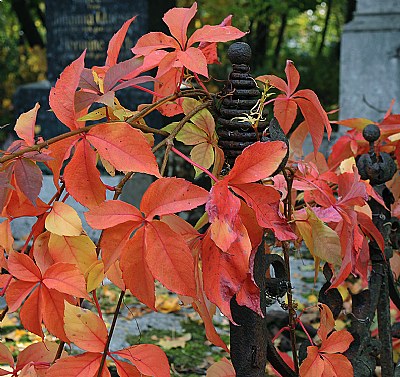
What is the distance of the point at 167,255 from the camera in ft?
2.68

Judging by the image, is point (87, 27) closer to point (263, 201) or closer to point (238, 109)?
point (238, 109)

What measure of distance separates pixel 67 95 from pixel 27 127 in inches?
5.6

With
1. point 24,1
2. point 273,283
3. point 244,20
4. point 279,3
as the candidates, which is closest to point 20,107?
point 279,3

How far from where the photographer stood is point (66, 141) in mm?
909

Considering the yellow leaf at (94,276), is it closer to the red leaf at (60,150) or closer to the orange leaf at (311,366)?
the red leaf at (60,150)

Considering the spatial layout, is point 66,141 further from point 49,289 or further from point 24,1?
point 24,1

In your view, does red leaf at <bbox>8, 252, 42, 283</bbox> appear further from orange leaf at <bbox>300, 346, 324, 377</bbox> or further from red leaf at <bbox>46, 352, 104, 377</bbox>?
orange leaf at <bbox>300, 346, 324, 377</bbox>

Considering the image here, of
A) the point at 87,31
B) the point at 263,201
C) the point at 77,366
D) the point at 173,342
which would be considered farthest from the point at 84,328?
the point at 87,31

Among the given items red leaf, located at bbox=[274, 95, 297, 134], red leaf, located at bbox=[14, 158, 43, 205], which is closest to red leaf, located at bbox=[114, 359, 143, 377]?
red leaf, located at bbox=[14, 158, 43, 205]

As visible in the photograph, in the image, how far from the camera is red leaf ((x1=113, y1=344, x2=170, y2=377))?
2.85 feet

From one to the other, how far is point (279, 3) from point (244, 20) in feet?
4.95

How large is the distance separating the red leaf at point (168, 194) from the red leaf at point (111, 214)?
0.02m

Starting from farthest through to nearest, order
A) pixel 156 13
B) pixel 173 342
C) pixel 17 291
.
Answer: pixel 156 13, pixel 173 342, pixel 17 291

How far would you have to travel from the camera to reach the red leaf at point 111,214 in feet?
2.63
